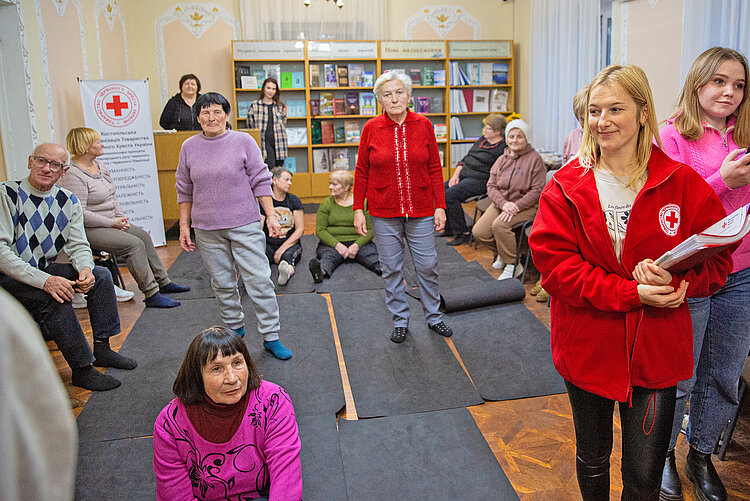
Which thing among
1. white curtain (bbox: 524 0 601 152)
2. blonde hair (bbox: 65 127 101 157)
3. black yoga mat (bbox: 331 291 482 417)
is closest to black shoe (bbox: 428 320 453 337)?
black yoga mat (bbox: 331 291 482 417)

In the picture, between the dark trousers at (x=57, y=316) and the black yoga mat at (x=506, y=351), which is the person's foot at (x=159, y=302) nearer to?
the dark trousers at (x=57, y=316)

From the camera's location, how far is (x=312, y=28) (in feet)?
26.6

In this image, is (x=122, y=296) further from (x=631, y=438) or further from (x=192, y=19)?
(x=192, y=19)

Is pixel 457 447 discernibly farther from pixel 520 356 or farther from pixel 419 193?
pixel 419 193

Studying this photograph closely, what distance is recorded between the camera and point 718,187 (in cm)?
176

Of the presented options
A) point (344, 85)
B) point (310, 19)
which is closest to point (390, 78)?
point (344, 85)

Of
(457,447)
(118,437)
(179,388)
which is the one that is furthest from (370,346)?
(179,388)

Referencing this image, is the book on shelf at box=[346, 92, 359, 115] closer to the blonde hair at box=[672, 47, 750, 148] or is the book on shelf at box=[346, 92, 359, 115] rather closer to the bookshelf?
the bookshelf

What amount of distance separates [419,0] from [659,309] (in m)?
7.88

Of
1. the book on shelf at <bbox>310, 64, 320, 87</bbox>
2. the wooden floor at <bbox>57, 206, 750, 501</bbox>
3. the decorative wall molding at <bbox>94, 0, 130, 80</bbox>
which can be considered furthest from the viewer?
the book on shelf at <bbox>310, 64, 320, 87</bbox>

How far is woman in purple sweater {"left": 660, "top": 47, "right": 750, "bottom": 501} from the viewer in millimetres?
1780

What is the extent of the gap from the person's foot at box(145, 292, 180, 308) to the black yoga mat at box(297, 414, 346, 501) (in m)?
1.88

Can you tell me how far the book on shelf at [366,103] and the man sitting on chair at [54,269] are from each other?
18.5 ft

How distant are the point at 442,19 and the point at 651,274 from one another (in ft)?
26.0
